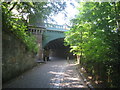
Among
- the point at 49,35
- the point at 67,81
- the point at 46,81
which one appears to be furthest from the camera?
the point at 49,35

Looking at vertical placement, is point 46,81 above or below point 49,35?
below

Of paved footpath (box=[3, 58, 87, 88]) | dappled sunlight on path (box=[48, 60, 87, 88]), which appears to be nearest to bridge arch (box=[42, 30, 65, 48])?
paved footpath (box=[3, 58, 87, 88])

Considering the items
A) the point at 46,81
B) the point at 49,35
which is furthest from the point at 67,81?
the point at 49,35

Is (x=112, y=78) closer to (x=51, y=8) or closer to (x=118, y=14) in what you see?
(x=118, y=14)

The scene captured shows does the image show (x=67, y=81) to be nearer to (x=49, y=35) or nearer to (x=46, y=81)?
(x=46, y=81)

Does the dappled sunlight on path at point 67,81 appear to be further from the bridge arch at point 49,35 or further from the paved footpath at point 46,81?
the bridge arch at point 49,35

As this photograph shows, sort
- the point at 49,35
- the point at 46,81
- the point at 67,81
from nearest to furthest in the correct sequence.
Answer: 1. the point at 46,81
2. the point at 67,81
3. the point at 49,35

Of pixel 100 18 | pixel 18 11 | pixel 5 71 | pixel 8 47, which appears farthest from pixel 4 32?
pixel 100 18

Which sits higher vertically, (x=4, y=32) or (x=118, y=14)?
(x=118, y=14)

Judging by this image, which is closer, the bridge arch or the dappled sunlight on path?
the dappled sunlight on path

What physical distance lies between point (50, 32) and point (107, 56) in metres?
16.3

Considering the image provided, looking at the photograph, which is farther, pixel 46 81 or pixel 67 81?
pixel 67 81

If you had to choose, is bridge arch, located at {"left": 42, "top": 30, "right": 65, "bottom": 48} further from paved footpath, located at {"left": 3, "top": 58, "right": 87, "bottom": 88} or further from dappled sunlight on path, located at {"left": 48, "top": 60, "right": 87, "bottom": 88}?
dappled sunlight on path, located at {"left": 48, "top": 60, "right": 87, "bottom": 88}

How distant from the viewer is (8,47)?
428 cm
